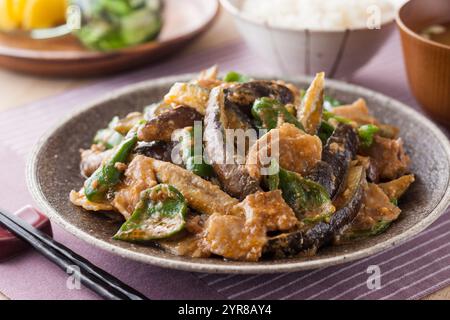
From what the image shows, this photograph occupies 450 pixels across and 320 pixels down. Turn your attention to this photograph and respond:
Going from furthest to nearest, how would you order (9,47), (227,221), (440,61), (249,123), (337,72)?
(9,47), (337,72), (440,61), (249,123), (227,221)

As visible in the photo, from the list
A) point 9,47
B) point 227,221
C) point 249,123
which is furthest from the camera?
point 9,47

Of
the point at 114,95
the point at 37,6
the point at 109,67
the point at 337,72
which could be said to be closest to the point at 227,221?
the point at 114,95

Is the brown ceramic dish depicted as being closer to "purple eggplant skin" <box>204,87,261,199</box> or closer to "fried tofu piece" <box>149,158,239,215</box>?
"purple eggplant skin" <box>204,87,261,199</box>

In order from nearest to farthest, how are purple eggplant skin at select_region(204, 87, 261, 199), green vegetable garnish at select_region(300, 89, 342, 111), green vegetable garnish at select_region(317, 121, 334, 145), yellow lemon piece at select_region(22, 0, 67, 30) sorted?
1. purple eggplant skin at select_region(204, 87, 261, 199)
2. green vegetable garnish at select_region(317, 121, 334, 145)
3. green vegetable garnish at select_region(300, 89, 342, 111)
4. yellow lemon piece at select_region(22, 0, 67, 30)

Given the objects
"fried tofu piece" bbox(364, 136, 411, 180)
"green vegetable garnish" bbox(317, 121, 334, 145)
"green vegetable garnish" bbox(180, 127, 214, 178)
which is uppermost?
"green vegetable garnish" bbox(180, 127, 214, 178)

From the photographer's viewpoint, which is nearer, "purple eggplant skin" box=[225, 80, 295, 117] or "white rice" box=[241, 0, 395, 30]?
"purple eggplant skin" box=[225, 80, 295, 117]

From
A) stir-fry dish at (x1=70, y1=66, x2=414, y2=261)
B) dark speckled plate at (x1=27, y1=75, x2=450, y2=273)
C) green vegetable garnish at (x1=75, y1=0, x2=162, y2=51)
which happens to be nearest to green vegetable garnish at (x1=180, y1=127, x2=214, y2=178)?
stir-fry dish at (x1=70, y1=66, x2=414, y2=261)

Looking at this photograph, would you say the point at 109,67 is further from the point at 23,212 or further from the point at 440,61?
the point at 440,61
